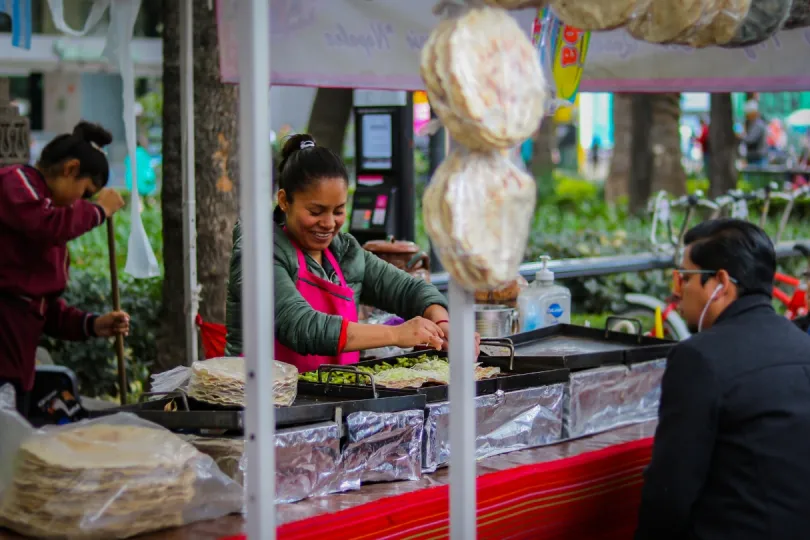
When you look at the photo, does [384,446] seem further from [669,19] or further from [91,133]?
[91,133]

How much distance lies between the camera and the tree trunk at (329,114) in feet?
27.1

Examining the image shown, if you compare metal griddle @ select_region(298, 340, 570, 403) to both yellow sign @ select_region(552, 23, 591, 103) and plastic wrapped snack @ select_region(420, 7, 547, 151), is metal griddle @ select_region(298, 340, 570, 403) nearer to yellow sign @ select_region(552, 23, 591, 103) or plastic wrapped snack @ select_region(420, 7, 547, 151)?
plastic wrapped snack @ select_region(420, 7, 547, 151)

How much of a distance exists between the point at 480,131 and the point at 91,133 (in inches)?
118

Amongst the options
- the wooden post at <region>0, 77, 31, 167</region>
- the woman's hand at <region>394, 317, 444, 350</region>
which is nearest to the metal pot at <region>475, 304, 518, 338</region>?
the woman's hand at <region>394, 317, 444, 350</region>

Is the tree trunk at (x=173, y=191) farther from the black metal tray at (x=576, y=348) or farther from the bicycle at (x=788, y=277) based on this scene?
the bicycle at (x=788, y=277)

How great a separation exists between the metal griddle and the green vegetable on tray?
1 cm

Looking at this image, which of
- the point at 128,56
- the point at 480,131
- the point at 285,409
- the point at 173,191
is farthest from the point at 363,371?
the point at 173,191

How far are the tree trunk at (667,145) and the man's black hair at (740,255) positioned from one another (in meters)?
11.0

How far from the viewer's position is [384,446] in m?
2.67

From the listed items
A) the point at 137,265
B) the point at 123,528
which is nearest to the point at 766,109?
the point at 137,265

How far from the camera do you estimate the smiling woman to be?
2.98 metres

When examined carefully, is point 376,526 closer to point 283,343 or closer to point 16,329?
point 283,343

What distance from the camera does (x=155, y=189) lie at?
16578 millimetres

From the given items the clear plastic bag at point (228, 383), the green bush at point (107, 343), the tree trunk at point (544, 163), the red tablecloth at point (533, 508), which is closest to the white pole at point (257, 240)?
the red tablecloth at point (533, 508)
